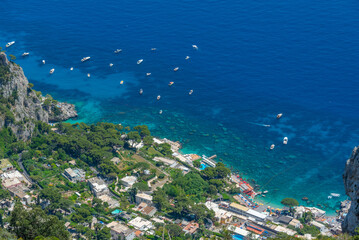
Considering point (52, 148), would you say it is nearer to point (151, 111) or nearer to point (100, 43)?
point (151, 111)

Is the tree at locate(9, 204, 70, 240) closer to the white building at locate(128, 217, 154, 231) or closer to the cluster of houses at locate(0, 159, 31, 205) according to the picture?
the white building at locate(128, 217, 154, 231)

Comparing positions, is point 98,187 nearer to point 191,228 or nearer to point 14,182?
point 14,182

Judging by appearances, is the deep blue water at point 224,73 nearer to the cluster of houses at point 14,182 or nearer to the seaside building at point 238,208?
the seaside building at point 238,208

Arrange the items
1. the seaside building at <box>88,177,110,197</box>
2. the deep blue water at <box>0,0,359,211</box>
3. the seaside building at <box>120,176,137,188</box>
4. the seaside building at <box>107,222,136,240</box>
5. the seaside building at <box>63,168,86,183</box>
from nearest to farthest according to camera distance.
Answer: the seaside building at <box>107,222,136,240</box>
the seaside building at <box>88,177,110,197</box>
the seaside building at <box>63,168,86,183</box>
the seaside building at <box>120,176,137,188</box>
the deep blue water at <box>0,0,359,211</box>

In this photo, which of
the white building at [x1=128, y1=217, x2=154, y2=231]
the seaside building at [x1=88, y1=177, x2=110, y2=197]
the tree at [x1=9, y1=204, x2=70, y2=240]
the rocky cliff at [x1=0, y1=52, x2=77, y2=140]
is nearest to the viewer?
the tree at [x1=9, y1=204, x2=70, y2=240]

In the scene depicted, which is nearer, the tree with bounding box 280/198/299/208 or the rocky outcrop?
the rocky outcrop

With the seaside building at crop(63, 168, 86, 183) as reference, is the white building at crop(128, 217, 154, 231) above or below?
below

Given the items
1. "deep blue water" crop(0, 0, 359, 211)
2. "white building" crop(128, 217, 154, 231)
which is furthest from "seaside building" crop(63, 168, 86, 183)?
"deep blue water" crop(0, 0, 359, 211)
